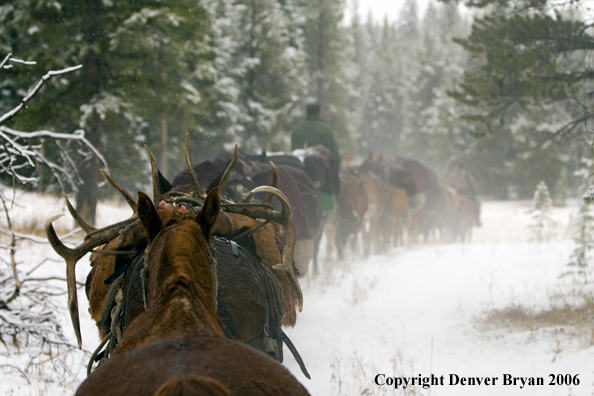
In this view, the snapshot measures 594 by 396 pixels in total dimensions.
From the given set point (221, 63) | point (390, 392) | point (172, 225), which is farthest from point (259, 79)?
point (172, 225)

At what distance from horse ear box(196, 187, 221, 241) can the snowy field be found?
234 cm

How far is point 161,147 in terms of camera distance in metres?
20.2

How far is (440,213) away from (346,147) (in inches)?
638

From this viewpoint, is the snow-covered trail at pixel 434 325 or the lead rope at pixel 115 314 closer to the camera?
the lead rope at pixel 115 314

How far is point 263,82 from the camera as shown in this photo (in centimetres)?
2645

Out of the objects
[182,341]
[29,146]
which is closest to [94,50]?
[29,146]

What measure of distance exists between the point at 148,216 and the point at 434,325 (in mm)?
5825

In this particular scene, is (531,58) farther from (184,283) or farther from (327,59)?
(327,59)

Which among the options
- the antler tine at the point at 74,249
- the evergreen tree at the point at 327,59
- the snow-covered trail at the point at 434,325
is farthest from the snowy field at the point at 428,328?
the evergreen tree at the point at 327,59

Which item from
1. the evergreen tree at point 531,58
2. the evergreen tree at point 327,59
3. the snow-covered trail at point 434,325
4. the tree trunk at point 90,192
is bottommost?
the snow-covered trail at point 434,325

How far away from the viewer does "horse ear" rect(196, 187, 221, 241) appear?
2156mm

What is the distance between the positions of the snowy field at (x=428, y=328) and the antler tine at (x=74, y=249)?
6.23 ft

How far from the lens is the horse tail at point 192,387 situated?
1424 mm

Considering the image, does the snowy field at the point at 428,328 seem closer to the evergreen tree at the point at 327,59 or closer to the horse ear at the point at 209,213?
the horse ear at the point at 209,213
